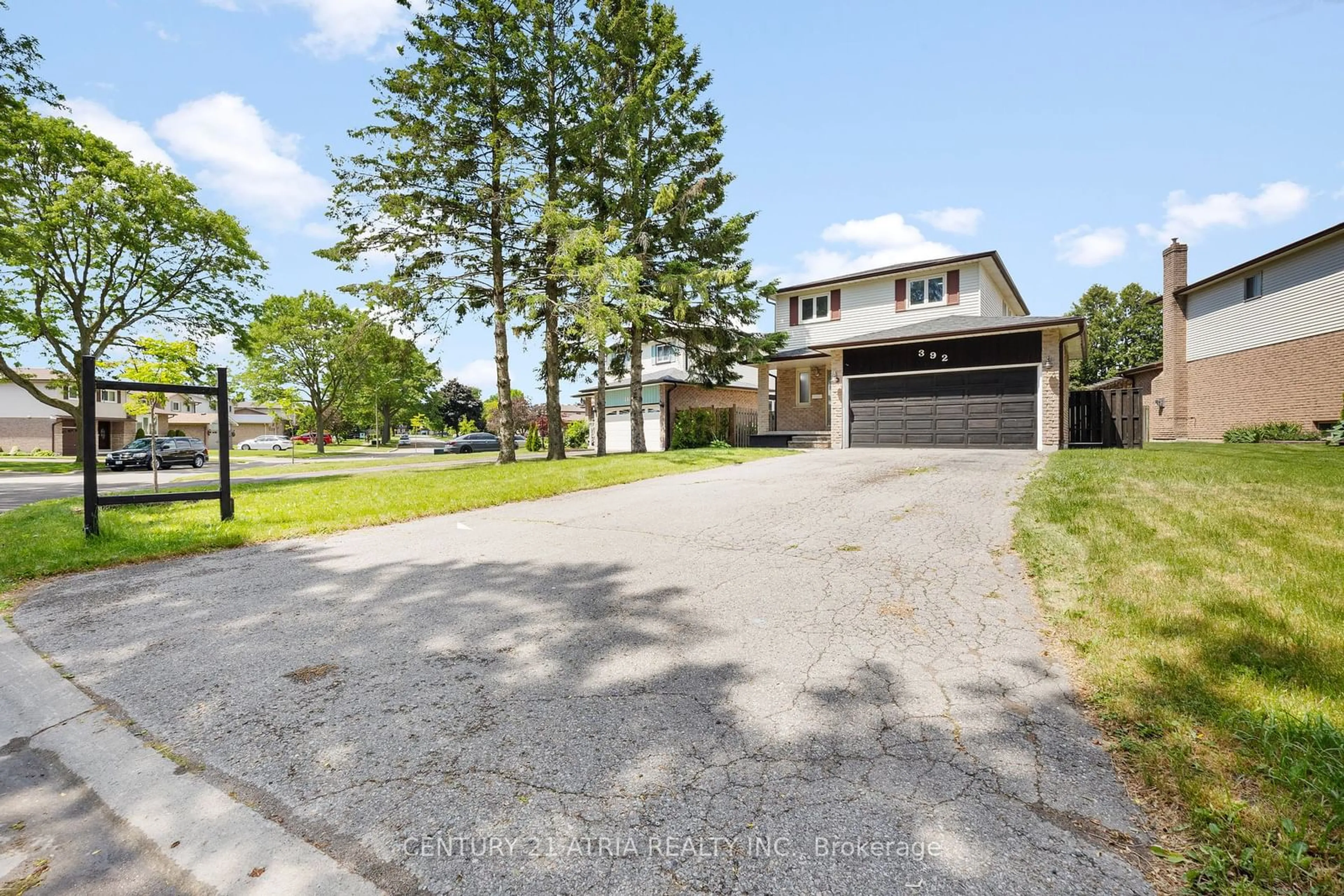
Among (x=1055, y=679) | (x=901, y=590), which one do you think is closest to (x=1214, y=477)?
(x=901, y=590)

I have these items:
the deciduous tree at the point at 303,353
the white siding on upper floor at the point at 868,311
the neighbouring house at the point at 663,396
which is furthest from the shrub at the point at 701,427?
the deciduous tree at the point at 303,353

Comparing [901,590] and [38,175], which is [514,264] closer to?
[901,590]

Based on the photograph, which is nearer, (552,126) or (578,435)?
(552,126)

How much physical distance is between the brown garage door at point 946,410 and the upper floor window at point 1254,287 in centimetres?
1304

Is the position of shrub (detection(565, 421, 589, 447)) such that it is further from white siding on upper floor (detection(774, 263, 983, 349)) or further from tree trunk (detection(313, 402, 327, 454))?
tree trunk (detection(313, 402, 327, 454))

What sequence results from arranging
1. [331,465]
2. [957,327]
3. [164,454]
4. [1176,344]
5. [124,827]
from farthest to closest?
[164,454] → [1176,344] → [331,465] → [957,327] → [124,827]

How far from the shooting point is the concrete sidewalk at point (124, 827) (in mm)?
1807

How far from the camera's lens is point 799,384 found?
2405 centimetres

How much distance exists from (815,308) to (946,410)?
26.3 ft

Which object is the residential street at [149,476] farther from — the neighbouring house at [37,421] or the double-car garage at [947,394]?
the neighbouring house at [37,421]

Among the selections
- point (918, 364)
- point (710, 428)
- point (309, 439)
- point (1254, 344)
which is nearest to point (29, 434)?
point (309, 439)

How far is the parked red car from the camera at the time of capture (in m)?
63.9

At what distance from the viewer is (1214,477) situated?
9.16 m

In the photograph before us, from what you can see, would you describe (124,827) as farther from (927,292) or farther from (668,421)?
(668,421)
